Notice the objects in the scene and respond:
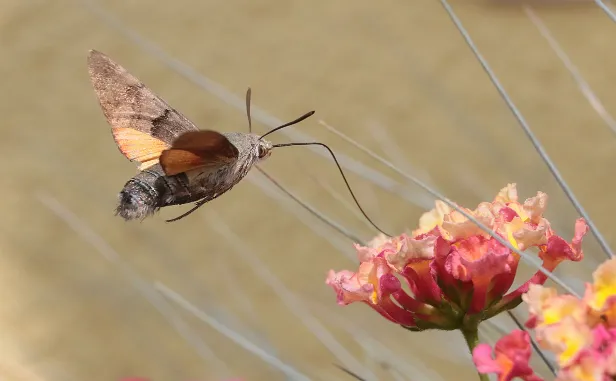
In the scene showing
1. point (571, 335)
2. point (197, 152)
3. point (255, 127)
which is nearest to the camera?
point (571, 335)

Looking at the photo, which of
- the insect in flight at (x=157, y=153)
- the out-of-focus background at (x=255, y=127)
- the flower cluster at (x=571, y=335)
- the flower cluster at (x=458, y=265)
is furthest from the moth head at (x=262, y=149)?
the out-of-focus background at (x=255, y=127)

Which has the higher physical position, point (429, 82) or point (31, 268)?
point (429, 82)

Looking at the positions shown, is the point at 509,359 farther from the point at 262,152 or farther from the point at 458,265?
the point at 262,152

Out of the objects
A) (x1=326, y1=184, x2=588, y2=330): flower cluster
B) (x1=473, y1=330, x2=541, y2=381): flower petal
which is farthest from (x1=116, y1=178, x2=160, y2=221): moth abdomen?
(x1=473, y1=330, x2=541, y2=381): flower petal

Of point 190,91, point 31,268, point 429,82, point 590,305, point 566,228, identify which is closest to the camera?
point 590,305

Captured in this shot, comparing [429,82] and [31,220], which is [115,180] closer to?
[31,220]

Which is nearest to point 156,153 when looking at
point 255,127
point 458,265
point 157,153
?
point 157,153

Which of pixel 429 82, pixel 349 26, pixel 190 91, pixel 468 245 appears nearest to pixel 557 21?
pixel 349 26
